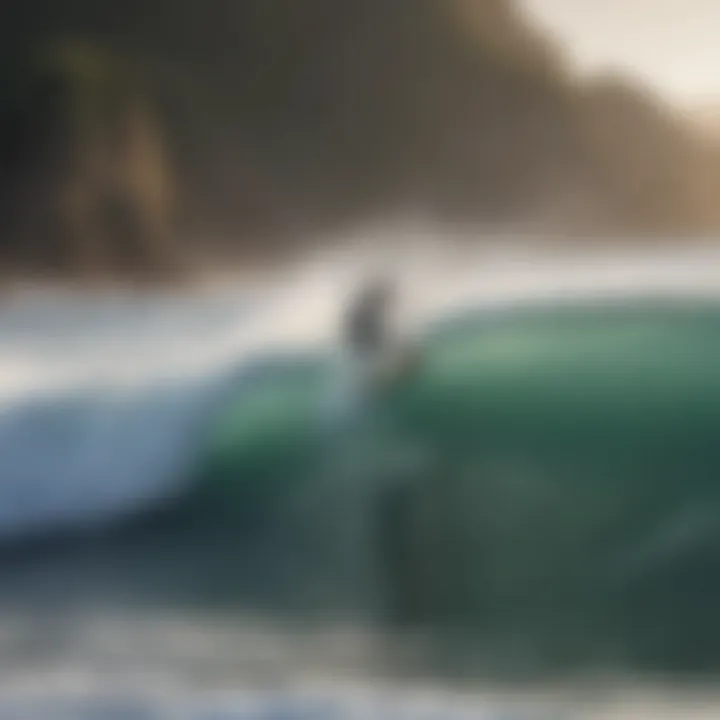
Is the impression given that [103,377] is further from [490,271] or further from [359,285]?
[490,271]

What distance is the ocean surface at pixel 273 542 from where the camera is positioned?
3.24 feet

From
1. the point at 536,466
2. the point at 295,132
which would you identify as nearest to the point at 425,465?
the point at 536,466

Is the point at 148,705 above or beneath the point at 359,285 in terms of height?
beneath

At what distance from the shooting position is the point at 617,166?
1029 mm

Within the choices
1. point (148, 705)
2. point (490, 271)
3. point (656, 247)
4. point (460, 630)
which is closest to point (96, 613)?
point (148, 705)

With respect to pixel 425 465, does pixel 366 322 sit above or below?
above

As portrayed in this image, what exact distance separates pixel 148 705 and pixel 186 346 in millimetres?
370

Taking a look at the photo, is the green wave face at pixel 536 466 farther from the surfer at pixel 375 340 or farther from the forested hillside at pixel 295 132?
the forested hillside at pixel 295 132

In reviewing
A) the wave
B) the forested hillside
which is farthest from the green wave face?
the forested hillside

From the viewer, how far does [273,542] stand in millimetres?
1043

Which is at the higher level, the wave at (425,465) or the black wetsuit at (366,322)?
the black wetsuit at (366,322)

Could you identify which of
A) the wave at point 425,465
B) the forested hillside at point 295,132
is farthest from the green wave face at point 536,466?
the forested hillside at point 295,132

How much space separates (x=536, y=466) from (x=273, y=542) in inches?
11.4

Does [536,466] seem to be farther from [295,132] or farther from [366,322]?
[295,132]
